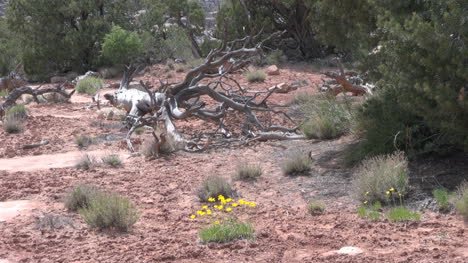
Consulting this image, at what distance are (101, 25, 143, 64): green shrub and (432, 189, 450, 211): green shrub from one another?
24164 mm

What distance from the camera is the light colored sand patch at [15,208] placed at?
27.2 feet

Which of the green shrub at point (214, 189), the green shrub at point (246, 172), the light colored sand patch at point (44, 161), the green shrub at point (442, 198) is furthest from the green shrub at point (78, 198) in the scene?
the green shrub at point (442, 198)

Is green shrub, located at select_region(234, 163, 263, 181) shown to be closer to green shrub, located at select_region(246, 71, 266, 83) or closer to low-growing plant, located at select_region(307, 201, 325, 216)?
low-growing plant, located at select_region(307, 201, 325, 216)

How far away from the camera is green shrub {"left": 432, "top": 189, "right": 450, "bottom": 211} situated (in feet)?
23.5

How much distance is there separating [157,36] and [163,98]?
21.3 metres

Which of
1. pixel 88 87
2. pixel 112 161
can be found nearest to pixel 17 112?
pixel 112 161

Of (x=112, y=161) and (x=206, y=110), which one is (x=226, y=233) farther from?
(x=206, y=110)

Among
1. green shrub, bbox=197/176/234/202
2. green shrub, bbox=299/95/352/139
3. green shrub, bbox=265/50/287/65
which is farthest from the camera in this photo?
green shrub, bbox=265/50/287/65

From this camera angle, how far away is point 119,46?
30484mm

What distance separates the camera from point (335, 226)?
6.97 m

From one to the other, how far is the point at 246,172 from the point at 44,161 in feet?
15.1

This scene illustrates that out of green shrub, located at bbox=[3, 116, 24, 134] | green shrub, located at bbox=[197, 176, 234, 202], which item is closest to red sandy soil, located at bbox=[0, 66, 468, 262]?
green shrub, located at bbox=[197, 176, 234, 202]

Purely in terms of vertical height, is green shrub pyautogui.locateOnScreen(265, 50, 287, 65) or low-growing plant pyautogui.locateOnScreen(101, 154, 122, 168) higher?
low-growing plant pyautogui.locateOnScreen(101, 154, 122, 168)

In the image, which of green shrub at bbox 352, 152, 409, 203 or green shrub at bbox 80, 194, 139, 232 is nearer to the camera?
green shrub at bbox 80, 194, 139, 232
